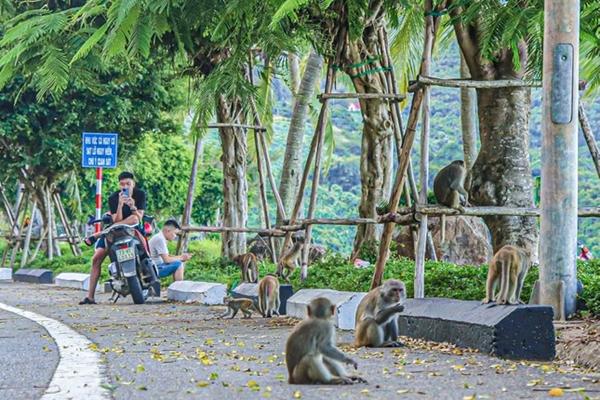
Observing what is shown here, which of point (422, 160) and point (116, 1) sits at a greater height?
point (116, 1)

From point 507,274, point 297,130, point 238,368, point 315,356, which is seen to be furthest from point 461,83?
point 297,130

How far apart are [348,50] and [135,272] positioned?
14.4 feet

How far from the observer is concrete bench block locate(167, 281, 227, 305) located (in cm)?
1866

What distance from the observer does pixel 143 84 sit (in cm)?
3039

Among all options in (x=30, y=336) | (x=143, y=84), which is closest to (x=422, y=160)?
(x=30, y=336)

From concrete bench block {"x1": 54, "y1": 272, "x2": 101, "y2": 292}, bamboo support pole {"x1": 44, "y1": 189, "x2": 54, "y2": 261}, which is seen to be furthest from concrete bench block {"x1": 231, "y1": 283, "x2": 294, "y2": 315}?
bamboo support pole {"x1": 44, "y1": 189, "x2": 54, "y2": 261}

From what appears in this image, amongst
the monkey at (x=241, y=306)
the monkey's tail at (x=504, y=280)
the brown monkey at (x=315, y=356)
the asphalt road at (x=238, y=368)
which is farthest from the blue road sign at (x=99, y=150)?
the brown monkey at (x=315, y=356)

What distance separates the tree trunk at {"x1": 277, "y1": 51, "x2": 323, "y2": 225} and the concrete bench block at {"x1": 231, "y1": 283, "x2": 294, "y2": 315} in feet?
31.0

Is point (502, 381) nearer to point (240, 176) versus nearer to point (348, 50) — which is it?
point (348, 50)

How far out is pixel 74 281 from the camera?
2600cm

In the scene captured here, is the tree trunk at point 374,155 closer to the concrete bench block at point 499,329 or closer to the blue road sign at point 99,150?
the concrete bench block at point 499,329

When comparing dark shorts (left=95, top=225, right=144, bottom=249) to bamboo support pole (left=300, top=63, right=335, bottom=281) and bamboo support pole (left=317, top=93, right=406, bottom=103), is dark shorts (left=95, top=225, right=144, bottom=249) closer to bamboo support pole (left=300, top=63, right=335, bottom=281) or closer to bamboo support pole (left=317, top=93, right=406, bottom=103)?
bamboo support pole (left=300, top=63, right=335, bottom=281)

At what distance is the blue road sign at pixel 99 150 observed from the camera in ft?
85.9

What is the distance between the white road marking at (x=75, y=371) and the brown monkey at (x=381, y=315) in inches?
83.1
